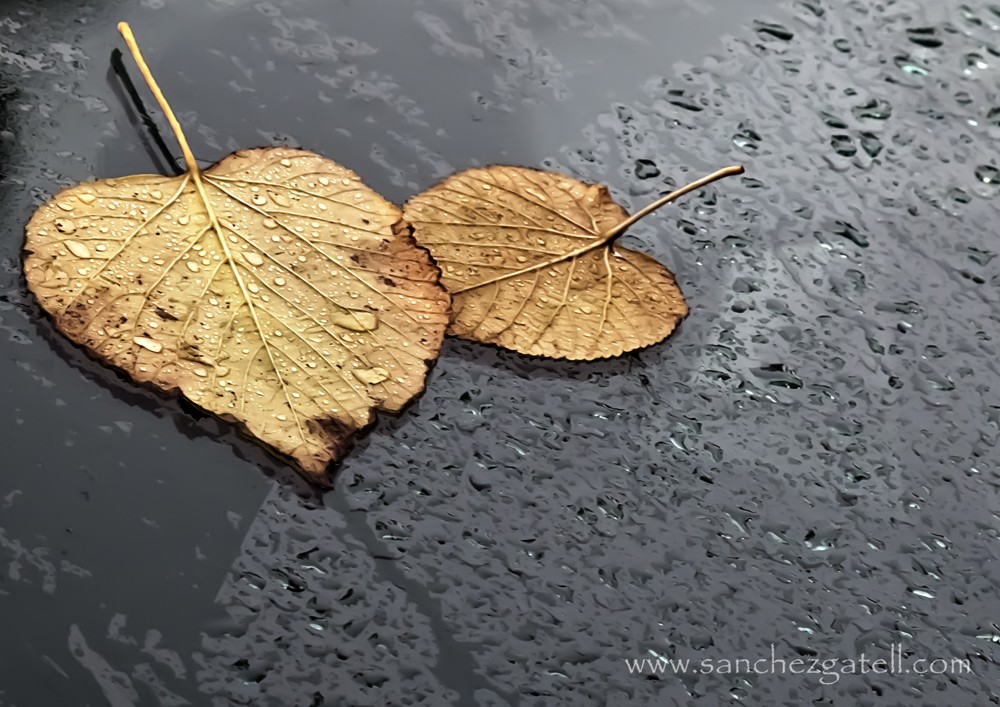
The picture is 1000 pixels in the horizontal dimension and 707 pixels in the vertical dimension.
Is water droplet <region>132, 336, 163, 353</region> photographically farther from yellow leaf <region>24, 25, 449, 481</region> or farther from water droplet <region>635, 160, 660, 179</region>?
water droplet <region>635, 160, 660, 179</region>

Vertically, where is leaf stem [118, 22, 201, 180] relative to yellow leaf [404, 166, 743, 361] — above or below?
above

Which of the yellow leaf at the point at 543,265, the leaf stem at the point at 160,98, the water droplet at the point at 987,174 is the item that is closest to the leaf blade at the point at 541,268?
the yellow leaf at the point at 543,265

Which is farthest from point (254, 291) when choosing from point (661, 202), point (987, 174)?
point (987, 174)

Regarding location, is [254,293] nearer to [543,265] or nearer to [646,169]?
[543,265]

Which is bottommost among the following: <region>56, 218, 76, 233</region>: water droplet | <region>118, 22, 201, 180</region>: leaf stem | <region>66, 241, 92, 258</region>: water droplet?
<region>66, 241, 92, 258</region>: water droplet

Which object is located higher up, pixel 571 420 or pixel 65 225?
pixel 65 225

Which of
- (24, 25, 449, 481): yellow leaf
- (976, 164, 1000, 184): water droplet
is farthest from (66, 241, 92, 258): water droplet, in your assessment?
(976, 164, 1000, 184): water droplet

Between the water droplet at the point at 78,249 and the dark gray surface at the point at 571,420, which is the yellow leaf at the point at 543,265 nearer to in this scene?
the dark gray surface at the point at 571,420
